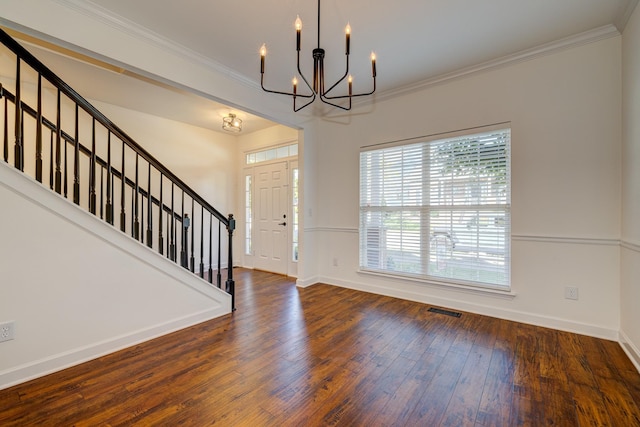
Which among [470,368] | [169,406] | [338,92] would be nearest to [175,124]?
[338,92]

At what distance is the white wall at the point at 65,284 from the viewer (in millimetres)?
1832

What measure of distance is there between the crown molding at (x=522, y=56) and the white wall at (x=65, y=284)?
11.2 ft

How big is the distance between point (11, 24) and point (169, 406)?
2674mm

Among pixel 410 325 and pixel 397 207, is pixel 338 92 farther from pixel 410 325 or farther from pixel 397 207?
pixel 410 325

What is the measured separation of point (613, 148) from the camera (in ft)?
8.09

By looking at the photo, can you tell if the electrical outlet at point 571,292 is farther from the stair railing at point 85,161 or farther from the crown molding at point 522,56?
the stair railing at point 85,161

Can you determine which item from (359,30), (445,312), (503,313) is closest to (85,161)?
(359,30)

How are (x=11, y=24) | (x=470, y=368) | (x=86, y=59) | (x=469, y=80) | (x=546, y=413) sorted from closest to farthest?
(x=546, y=413) < (x=11, y=24) < (x=470, y=368) < (x=86, y=59) < (x=469, y=80)

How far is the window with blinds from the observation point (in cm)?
302

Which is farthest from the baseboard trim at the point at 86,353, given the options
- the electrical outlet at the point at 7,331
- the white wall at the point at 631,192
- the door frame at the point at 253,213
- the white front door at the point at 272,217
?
the white wall at the point at 631,192

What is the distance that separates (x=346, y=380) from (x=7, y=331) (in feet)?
7.27

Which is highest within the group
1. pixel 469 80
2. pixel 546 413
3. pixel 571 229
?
pixel 469 80

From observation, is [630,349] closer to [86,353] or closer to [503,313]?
[503,313]

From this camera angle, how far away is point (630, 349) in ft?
7.21
